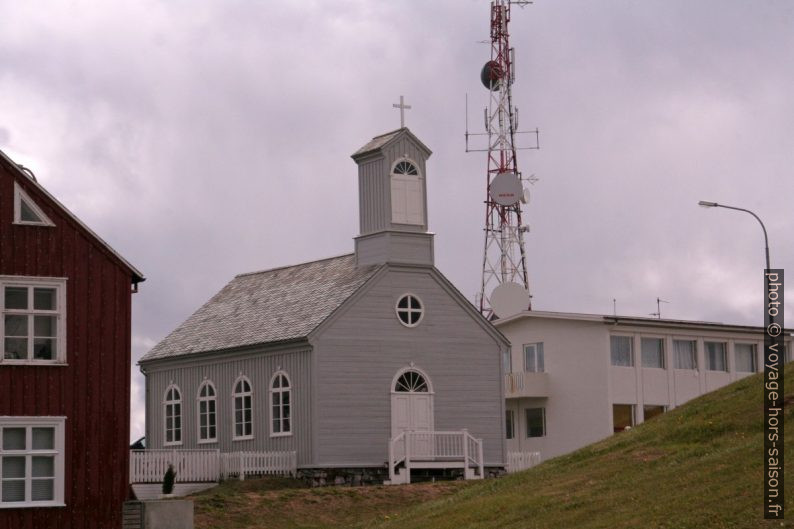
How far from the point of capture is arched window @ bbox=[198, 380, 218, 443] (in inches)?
1921

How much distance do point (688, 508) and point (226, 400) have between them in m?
25.5

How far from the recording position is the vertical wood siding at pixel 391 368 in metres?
44.2

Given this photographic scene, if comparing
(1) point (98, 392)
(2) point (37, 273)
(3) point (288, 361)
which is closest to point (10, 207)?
(2) point (37, 273)

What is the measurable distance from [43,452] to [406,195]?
17312 millimetres

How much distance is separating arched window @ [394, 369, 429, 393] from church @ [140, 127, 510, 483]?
1.2 inches

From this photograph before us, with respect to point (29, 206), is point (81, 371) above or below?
below

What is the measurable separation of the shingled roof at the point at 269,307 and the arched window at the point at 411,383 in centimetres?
305

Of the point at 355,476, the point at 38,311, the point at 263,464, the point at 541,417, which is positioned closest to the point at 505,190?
the point at 541,417

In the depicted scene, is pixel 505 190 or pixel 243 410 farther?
pixel 505 190

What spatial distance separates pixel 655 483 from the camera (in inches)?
1078

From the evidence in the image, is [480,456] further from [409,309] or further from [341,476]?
[409,309]

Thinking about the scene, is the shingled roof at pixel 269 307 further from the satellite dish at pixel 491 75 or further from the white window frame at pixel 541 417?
the satellite dish at pixel 491 75

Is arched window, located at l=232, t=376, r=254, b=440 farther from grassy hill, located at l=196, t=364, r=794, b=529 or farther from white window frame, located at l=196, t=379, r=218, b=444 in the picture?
grassy hill, located at l=196, t=364, r=794, b=529

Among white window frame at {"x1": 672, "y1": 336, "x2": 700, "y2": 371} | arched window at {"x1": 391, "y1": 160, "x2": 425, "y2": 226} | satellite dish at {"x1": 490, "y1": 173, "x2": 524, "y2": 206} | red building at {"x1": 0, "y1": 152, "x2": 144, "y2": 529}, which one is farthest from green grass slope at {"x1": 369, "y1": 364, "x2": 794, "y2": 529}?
satellite dish at {"x1": 490, "y1": 173, "x2": 524, "y2": 206}
